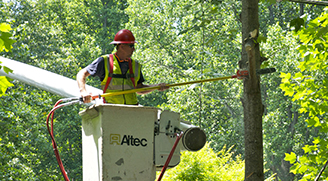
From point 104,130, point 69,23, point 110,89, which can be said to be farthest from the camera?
point 69,23

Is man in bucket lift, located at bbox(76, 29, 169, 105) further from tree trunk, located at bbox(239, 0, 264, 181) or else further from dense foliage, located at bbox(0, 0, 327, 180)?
dense foliage, located at bbox(0, 0, 327, 180)

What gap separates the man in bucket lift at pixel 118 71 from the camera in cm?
404

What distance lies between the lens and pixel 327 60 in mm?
6398

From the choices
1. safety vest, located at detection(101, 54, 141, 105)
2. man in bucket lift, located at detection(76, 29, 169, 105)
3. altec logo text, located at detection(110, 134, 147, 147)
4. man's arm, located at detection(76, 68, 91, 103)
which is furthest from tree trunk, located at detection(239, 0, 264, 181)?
man's arm, located at detection(76, 68, 91, 103)

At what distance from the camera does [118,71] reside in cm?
408

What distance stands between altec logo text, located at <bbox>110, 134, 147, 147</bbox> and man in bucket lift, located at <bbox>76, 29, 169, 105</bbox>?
0.76 m

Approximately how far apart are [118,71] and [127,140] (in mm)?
943

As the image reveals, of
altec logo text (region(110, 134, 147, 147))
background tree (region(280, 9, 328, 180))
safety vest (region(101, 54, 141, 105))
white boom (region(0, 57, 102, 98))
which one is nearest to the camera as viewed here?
altec logo text (region(110, 134, 147, 147))

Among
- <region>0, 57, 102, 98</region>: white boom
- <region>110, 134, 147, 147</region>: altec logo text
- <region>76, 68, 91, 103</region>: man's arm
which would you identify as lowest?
<region>110, 134, 147, 147</region>: altec logo text

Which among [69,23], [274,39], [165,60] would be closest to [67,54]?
[165,60]

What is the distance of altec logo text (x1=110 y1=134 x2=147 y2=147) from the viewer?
10.7 feet

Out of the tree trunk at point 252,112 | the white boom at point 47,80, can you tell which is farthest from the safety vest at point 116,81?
the white boom at point 47,80

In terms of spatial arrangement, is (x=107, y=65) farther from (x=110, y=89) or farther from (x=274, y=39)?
(x=274, y=39)

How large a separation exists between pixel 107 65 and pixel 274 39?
16911 mm
